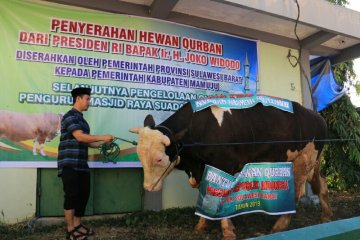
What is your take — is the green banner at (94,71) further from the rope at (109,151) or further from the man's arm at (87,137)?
the man's arm at (87,137)

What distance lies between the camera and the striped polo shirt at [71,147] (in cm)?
389

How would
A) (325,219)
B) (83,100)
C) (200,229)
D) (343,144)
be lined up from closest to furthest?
(83,100) < (200,229) < (325,219) < (343,144)

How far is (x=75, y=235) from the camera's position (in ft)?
13.0

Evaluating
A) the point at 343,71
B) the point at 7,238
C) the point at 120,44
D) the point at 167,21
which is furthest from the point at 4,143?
the point at 343,71

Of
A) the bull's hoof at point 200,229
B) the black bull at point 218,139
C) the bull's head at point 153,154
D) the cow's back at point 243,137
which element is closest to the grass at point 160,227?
the bull's hoof at point 200,229

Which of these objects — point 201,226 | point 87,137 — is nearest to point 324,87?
point 201,226

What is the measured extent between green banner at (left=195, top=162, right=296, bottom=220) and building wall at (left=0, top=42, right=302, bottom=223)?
1.51 m

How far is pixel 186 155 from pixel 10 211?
8.01 feet

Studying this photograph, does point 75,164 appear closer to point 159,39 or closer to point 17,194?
point 17,194

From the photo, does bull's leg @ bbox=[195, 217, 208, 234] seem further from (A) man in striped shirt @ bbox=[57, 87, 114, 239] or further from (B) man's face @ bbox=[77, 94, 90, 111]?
(B) man's face @ bbox=[77, 94, 90, 111]

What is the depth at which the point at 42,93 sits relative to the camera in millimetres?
4914

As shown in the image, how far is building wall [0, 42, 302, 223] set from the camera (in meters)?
4.69

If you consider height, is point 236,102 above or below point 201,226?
above

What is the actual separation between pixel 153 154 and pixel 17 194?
6.92ft
